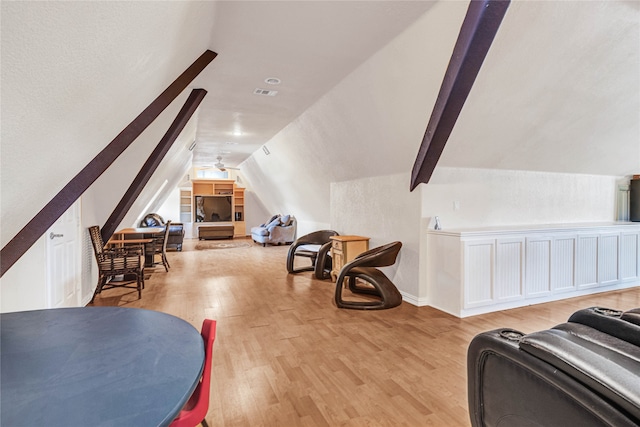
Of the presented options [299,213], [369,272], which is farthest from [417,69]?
[299,213]

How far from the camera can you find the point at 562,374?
817 mm

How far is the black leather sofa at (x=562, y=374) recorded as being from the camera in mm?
728

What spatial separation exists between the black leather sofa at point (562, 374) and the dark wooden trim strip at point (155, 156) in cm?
435

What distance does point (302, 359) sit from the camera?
275 cm

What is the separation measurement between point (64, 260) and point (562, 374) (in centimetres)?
404

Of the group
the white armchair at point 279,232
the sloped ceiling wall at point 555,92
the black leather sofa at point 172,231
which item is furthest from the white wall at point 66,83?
the white armchair at point 279,232

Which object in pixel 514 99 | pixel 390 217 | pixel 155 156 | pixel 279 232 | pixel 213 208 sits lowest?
pixel 279 232

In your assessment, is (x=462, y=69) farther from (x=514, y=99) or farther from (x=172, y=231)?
(x=172, y=231)

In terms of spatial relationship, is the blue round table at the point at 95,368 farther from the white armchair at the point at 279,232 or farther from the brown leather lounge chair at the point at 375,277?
the white armchair at the point at 279,232

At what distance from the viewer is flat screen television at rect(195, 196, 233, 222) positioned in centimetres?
1177

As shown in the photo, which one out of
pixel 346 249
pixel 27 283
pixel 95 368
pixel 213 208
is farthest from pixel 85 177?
pixel 213 208

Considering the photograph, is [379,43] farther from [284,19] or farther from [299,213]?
[299,213]

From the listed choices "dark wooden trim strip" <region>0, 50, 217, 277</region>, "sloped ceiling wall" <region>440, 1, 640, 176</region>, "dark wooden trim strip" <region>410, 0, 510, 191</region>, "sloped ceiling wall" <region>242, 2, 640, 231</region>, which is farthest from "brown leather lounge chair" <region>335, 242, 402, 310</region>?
"dark wooden trim strip" <region>0, 50, 217, 277</region>

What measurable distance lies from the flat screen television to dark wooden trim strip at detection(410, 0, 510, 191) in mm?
9590
